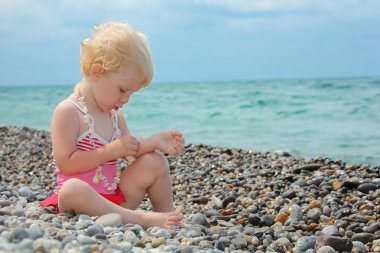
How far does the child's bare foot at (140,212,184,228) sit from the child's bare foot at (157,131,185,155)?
415mm

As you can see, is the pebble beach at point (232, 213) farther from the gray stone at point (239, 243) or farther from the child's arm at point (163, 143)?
the child's arm at point (163, 143)

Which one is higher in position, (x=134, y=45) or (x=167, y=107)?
(x=134, y=45)

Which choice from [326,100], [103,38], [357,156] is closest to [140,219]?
[103,38]

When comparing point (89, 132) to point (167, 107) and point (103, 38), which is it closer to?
point (103, 38)

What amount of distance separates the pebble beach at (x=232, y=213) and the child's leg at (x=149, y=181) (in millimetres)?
→ 301

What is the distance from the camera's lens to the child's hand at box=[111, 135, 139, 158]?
396cm

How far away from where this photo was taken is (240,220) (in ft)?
15.3

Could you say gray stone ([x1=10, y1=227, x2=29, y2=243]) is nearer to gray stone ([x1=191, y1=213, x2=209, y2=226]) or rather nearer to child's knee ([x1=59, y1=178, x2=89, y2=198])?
child's knee ([x1=59, y1=178, x2=89, y2=198])

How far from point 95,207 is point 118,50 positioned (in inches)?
40.0

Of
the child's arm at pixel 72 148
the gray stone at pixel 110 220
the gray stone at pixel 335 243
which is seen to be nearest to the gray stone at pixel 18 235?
the gray stone at pixel 110 220

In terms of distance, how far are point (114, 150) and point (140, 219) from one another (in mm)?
479

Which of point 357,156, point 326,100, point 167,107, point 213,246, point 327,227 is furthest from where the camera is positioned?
point 167,107

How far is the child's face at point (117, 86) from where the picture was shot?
3.91m

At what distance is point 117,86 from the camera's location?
396cm
